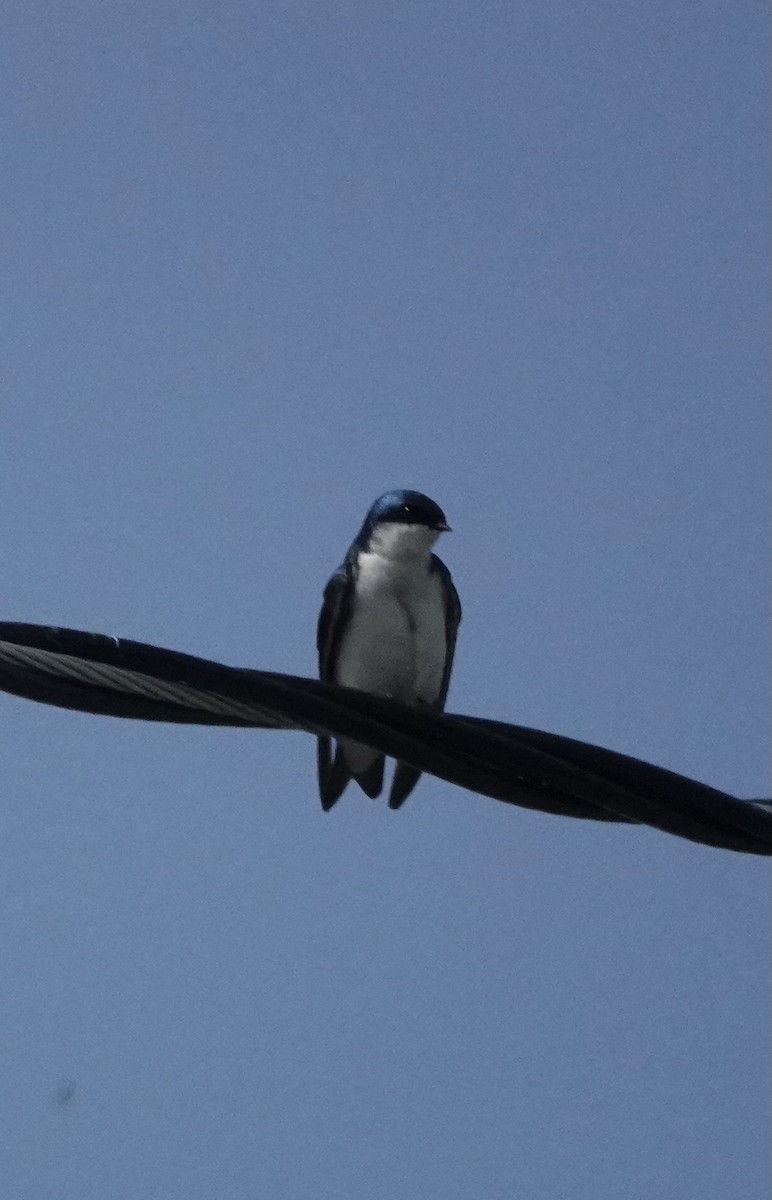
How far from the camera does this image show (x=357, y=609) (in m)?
6.20

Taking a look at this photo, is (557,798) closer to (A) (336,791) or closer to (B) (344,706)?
(B) (344,706)

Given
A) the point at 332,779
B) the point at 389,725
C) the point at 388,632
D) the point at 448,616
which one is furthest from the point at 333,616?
the point at 389,725

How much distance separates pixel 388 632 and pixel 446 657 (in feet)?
0.99

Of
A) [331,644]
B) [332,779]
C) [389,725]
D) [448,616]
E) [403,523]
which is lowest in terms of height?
[389,725]

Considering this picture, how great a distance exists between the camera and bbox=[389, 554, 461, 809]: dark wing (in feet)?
20.1

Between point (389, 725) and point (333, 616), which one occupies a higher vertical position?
point (333, 616)

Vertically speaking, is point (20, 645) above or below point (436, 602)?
below

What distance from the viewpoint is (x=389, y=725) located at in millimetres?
3375

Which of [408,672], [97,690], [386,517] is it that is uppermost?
[386,517]

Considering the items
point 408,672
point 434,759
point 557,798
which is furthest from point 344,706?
point 408,672

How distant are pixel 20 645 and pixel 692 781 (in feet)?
4.06

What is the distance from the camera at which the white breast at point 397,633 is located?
20.1 feet

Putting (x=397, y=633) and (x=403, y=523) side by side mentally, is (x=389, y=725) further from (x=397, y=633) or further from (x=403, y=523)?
(x=403, y=523)

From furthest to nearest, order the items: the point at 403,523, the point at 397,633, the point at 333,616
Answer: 1. the point at 403,523
2. the point at 333,616
3. the point at 397,633
